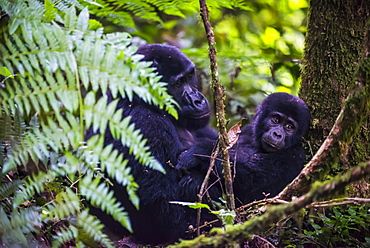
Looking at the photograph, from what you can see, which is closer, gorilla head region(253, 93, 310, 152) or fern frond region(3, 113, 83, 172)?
fern frond region(3, 113, 83, 172)

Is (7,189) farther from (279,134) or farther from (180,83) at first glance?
(279,134)

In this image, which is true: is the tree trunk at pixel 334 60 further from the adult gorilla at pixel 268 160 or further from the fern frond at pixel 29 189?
the fern frond at pixel 29 189

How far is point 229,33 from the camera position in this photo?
6629mm

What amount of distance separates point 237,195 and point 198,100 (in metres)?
0.93

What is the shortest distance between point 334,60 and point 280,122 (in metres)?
0.80

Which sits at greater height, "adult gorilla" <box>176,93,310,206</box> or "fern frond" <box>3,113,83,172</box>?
"fern frond" <box>3,113,83,172</box>

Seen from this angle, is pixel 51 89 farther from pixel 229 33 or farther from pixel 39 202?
pixel 229 33

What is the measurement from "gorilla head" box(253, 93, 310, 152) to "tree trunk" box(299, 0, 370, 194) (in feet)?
0.43

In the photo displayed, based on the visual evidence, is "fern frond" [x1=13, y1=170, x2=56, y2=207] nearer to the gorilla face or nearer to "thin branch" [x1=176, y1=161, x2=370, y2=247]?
"thin branch" [x1=176, y1=161, x2=370, y2=247]

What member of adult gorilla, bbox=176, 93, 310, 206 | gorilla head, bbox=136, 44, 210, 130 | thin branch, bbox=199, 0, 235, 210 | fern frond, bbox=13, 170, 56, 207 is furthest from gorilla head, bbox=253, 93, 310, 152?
A: fern frond, bbox=13, 170, 56, 207

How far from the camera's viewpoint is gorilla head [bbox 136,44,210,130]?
11.2 feet

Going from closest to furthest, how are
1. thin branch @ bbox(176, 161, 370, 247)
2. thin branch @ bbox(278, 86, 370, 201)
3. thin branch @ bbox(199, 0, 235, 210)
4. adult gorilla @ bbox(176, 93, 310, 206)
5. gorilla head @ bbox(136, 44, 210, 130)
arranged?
thin branch @ bbox(176, 161, 370, 247), thin branch @ bbox(278, 86, 370, 201), thin branch @ bbox(199, 0, 235, 210), adult gorilla @ bbox(176, 93, 310, 206), gorilla head @ bbox(136, 44, 210, 130)

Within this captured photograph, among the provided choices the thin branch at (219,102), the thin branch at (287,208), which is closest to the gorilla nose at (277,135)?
the thin branch at (219,102)

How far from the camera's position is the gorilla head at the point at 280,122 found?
3062 millimetres
